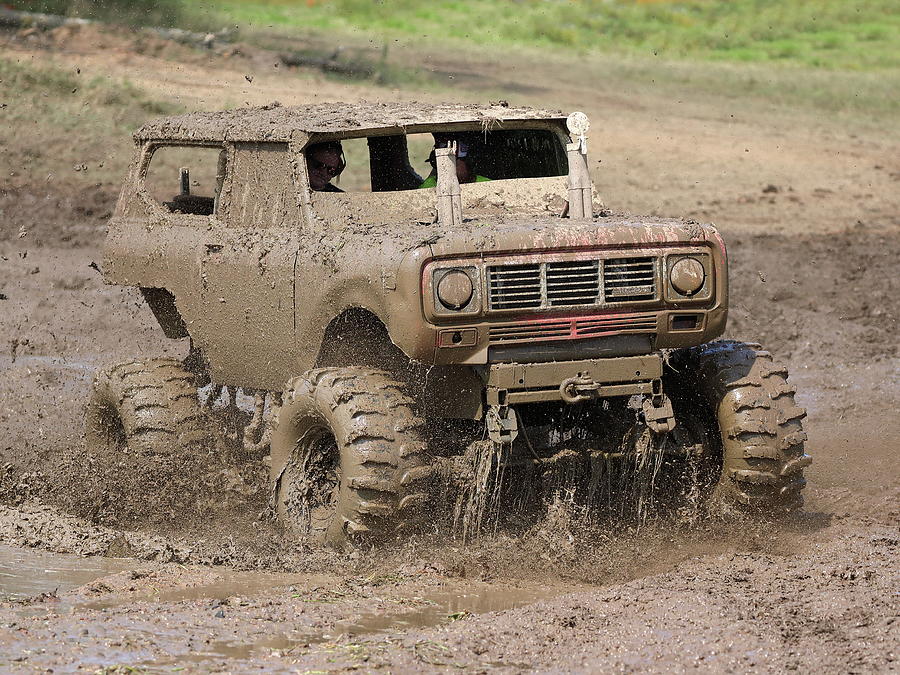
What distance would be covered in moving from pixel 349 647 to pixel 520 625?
646mm

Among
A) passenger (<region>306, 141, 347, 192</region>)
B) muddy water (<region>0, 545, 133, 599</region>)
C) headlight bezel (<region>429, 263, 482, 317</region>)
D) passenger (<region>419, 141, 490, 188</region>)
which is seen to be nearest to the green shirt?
passenger (<region>419, 141, 490, 188</region>)

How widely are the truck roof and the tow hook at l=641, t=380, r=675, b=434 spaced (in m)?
1.90

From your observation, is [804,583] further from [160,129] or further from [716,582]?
[160,129]

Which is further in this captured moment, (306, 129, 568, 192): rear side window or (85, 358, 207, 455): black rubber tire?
(85, 358, 207, 455): black rubber tire

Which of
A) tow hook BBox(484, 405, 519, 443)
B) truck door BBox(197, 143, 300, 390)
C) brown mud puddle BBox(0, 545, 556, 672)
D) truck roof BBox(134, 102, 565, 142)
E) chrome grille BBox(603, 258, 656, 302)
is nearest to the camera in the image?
brown mud puddle BBox(0, 545, 556, 672)

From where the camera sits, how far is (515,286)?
6723 millimetres

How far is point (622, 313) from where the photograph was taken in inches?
A: 271

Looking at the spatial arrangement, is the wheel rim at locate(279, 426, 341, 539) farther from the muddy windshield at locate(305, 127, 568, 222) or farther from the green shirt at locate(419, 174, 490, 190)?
the green shirt at locate(419, 174, 490, 190)

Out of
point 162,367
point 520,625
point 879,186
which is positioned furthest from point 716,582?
point 879,186

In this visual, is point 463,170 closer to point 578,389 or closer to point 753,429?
point 578,389

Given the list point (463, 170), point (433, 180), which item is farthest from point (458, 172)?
point (433, 180)

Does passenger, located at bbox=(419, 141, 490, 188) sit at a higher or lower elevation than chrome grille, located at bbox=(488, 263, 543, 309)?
higher

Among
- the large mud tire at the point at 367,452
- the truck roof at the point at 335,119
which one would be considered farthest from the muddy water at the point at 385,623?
the truck roof at the point at 335,119

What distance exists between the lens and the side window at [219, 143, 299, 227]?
7.86 m
